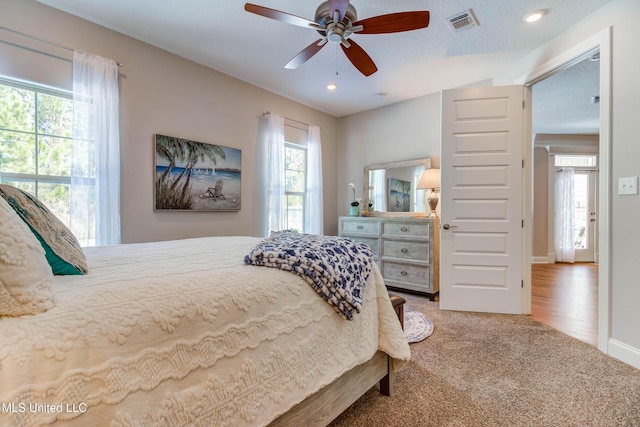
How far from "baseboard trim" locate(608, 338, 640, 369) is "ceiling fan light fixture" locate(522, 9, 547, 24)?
255 cm

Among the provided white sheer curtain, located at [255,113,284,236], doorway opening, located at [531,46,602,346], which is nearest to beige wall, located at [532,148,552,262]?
doorway opening, located at [531,46,602,346]

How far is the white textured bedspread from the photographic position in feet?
1.91

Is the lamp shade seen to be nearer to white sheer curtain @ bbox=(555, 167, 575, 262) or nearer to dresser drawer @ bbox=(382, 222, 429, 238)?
dresser drawer @ bbox=(382, 222, 429, 238)

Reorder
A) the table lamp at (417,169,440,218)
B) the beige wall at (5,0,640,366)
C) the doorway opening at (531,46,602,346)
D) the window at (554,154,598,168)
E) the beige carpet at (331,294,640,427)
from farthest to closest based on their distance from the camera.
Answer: the window at (554,154,598,168), the doorway opening at (531,46,602,346), the table lamp at (417,169,440,218), the beige wall at (5,0,640,366), the beige carpet at (331,294,640,427)

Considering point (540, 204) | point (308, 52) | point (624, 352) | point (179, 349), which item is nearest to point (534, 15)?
point (308, 52)

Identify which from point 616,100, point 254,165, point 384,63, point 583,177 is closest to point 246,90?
point 254,165

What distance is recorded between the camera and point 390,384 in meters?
1.62

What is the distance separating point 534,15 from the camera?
8.04 ft

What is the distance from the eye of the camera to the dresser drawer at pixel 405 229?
Result: 358 cm

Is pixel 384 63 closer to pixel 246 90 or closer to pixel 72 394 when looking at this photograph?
pixel 246 90

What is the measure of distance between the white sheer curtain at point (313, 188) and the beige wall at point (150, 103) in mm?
811

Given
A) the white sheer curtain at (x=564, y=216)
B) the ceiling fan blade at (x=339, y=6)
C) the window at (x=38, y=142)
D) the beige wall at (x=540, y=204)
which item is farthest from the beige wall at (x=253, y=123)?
the white sheer curtain at (x=564, y=216)

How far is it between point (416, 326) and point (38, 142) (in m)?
3.50
